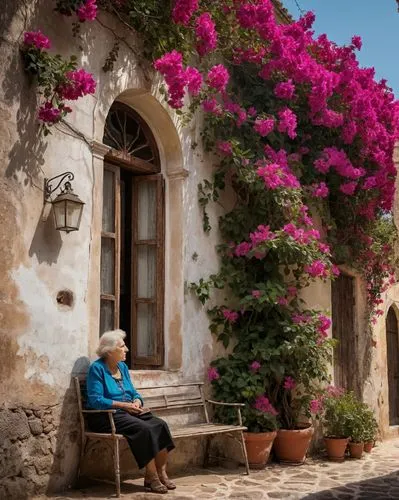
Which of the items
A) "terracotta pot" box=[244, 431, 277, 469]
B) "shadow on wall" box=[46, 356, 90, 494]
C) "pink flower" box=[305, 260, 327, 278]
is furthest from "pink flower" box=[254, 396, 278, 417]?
"shadow on wall" box=[46, 356, 90, 494]

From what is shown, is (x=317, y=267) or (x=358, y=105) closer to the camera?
(x=317, y=267)

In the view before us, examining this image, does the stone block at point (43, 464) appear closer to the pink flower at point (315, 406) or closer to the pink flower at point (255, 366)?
the pink flower at point (255, 366)

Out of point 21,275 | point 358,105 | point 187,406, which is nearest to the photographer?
point 21,275

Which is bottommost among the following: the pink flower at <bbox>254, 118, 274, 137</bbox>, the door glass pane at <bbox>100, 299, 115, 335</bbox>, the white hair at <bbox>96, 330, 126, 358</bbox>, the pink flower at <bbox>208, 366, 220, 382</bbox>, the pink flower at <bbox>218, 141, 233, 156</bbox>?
the pink flower at <bbox>208, 366, 220, 382</bbox>

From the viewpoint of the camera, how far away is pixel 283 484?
5.78m

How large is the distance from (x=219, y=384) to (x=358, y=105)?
13.1 feet

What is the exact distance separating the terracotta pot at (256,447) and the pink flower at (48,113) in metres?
3.51

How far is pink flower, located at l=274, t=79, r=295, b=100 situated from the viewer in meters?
7.51

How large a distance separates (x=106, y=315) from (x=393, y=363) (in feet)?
23.4

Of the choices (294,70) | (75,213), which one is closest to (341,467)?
(75,213)

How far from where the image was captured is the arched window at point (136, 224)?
20.7 feet

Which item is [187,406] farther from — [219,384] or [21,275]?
[21,275]

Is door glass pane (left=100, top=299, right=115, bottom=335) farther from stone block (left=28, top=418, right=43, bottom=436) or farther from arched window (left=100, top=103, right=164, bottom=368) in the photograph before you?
stone block (left=28, top=418, right=43, bottom=436)

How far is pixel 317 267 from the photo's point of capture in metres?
7.00
